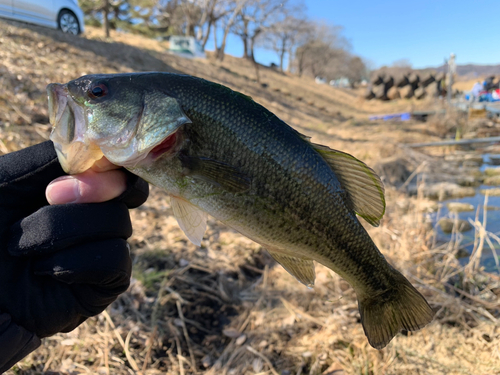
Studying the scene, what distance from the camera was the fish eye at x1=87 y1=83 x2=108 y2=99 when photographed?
5.80 ft

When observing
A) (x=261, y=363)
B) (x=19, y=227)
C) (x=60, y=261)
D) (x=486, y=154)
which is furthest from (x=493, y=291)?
(x=486, y=154)

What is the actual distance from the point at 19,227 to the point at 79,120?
738mm

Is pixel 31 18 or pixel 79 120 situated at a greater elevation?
pixel 31 18

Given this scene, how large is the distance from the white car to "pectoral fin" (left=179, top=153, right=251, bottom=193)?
1257 centimetres

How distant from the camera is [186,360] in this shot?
324cm

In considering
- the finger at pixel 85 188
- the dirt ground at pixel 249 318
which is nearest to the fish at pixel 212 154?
the finger at pixel 85 188

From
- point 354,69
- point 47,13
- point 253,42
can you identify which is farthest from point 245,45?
point 354,69

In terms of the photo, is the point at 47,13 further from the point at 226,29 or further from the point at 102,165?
the point at 226,29

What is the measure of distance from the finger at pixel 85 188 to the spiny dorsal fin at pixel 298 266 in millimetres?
1011

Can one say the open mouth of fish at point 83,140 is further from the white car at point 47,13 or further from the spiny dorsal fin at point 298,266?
the white car at point 47,13

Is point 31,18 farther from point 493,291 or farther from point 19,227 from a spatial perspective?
point 493,291

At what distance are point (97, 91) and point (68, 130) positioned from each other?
0.25m

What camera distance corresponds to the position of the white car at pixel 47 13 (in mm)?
10816

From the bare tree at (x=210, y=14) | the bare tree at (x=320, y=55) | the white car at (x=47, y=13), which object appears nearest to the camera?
the white car at (x=47, y=13)
